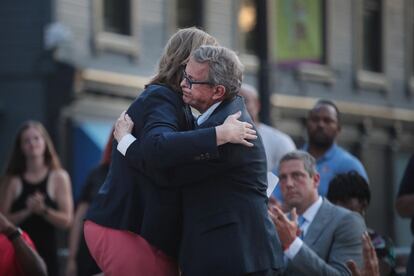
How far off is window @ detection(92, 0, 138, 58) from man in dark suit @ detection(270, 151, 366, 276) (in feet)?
40.9

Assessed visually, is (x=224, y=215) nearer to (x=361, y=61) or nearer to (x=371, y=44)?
(x=361, y=61)

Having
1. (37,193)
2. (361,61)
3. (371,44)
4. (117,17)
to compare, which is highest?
(117,17)

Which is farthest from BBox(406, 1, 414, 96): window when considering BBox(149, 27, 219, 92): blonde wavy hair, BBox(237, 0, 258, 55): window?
BBox(149, 27, 219, 92): blonde wavy hair

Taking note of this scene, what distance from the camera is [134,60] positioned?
20.0 m

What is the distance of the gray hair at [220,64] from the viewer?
5.16m

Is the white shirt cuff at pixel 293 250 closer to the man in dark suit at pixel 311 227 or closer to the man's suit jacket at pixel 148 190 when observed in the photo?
the man in dark suit at pixel 311 227

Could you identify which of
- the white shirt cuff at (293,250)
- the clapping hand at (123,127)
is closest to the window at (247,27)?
the white shirt cuff at (293,250)

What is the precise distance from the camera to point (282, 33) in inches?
669

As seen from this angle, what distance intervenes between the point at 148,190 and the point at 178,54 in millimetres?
626

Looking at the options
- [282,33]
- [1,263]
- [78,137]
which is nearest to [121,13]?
[78,137]

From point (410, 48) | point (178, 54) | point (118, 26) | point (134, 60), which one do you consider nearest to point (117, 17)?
point (118, 26)

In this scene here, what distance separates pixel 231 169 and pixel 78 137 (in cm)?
1347

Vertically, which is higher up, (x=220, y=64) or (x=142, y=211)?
(x=220, y=64)

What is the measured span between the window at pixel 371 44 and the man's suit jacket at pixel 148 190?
2196 centimetres
